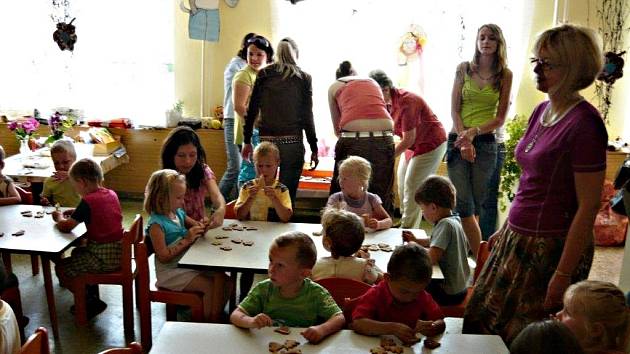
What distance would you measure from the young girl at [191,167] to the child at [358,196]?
28.1 inches

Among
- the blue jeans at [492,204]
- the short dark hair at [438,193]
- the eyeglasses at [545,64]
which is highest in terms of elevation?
the eyeglasses at [545,64]

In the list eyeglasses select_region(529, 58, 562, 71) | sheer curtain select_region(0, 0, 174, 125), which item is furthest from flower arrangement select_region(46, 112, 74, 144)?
eyeglasses select_region(529, 58, 562, 71)

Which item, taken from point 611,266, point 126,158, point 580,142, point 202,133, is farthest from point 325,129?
point 580,142

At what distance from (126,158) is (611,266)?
4.57 metres

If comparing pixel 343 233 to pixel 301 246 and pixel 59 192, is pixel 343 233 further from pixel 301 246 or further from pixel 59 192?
pixel 59 192

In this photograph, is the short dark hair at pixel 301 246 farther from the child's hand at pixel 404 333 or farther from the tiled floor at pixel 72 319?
the tiled floor at pixel 72 319

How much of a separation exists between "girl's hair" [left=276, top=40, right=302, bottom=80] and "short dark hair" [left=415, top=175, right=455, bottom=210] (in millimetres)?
1539

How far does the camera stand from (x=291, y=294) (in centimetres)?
227

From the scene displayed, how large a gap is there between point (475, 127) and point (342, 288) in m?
2.23

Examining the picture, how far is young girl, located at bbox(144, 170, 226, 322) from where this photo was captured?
3.05 meters

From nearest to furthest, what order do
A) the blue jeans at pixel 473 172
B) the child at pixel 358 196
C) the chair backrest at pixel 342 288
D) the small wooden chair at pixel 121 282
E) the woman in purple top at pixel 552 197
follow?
the woman in purple top at pixel 552 197 < the chair backrest at pixel 342 288 < the small wooden chair at pixel 121 282 < the child at pixel 358 196 < the blue jeans at pixel 473 172

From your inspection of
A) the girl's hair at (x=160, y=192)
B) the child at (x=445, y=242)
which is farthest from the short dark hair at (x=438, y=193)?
the girl's hair at (x=160, y=192)

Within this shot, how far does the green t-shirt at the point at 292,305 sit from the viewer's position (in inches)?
88.4

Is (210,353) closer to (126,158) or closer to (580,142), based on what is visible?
(580,142)
